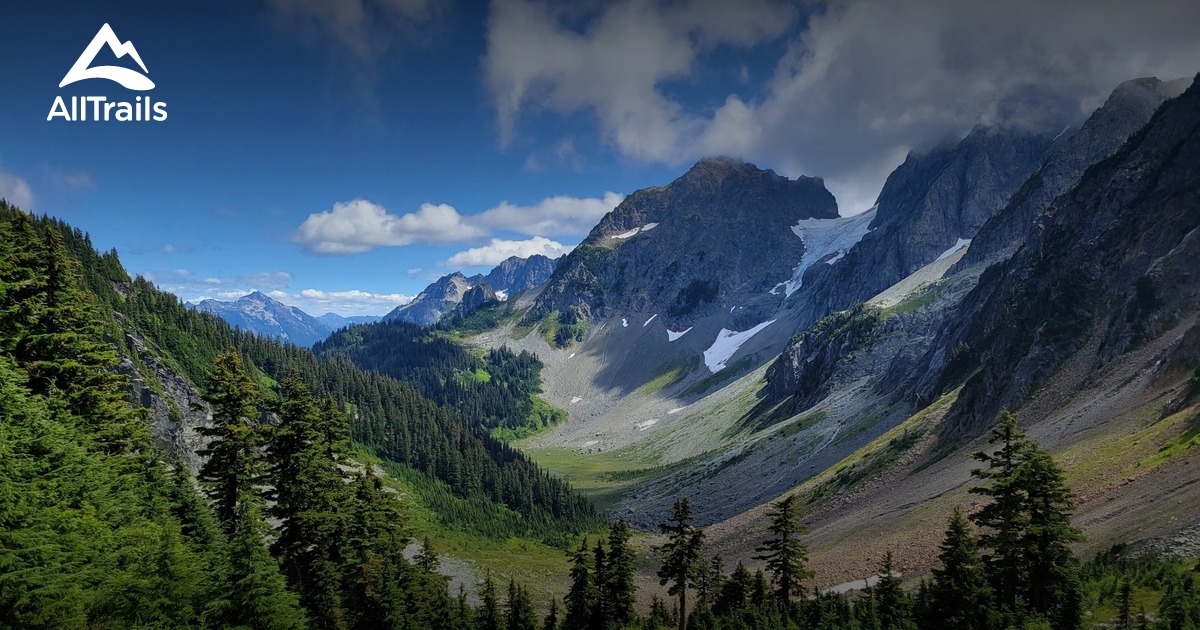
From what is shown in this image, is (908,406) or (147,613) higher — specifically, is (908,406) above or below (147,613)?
below

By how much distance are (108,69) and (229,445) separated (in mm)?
30617

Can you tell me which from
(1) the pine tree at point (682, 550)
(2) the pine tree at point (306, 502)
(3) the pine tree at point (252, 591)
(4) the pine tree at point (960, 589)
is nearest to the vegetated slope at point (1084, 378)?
(4) the pine tree at point (960, 589)

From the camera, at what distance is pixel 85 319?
2619cm

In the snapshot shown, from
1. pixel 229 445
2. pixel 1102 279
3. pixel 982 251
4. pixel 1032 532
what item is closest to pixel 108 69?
pixel 229 445

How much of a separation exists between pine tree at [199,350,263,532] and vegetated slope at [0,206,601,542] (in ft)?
204

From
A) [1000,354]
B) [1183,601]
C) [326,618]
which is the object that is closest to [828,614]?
[1183,601]

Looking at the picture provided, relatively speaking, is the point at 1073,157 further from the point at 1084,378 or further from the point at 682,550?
the point at 682,550

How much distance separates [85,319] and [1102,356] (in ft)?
290

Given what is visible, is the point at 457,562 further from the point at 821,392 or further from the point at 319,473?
the point at 821,392

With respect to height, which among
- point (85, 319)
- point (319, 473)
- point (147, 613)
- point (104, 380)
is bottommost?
point (147, 613)

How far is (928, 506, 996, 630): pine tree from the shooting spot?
93.4 ft

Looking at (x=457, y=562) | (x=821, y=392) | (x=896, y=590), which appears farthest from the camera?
(x=821, y=392)

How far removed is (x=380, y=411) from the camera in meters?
119

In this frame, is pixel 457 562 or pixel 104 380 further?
pixel 457 562
